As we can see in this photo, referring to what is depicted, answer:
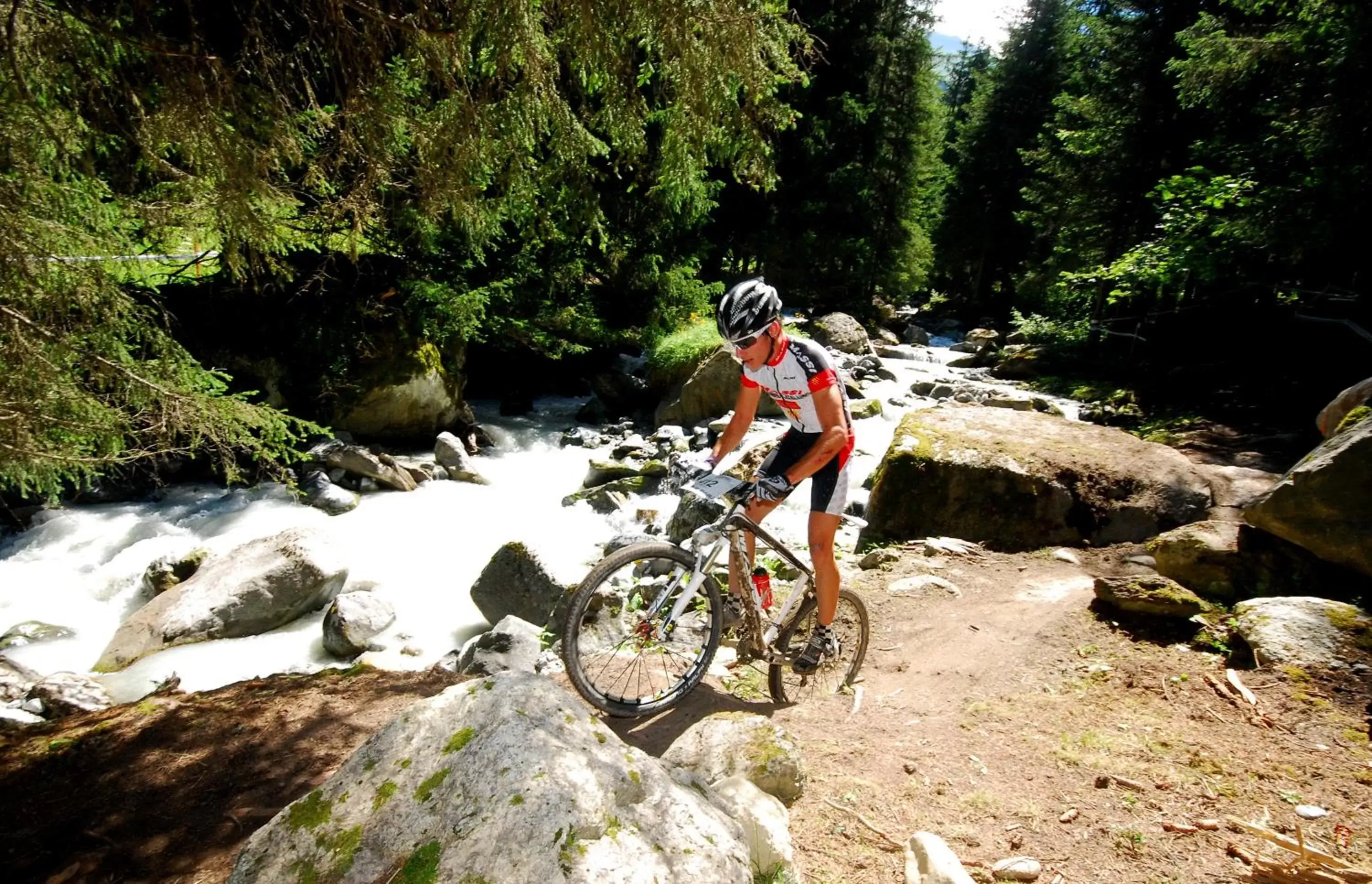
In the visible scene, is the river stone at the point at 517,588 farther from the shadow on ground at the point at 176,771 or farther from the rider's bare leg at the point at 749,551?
the rider's bare leg at the point at 749,551

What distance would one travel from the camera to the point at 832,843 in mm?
2846

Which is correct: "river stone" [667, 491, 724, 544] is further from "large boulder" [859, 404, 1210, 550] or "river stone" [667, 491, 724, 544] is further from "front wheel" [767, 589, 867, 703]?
"front wheel" [767, 589, 867, 703]

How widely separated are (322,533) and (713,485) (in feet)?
20.4

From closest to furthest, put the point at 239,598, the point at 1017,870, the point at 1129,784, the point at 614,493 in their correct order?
1. the point at 1017,870
2. the point at 1129,784
3. the point at 239,598
4. the point at 614,493

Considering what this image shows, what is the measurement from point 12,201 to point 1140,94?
65.9 ft

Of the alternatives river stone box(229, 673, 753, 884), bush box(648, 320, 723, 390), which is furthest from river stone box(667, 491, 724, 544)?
bush box(648, 320, 723, 390)

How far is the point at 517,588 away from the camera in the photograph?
6.68m

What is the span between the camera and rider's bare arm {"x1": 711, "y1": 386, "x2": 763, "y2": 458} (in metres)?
4.13

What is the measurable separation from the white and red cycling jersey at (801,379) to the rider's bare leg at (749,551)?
1.78 ft

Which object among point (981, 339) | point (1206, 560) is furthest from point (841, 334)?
point (1206, 560)

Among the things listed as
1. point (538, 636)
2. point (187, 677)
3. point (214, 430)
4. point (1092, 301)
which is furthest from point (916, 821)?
point (1092, 301)

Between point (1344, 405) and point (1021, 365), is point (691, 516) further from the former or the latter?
point (1021, 365)

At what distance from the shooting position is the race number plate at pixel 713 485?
381 centimetres

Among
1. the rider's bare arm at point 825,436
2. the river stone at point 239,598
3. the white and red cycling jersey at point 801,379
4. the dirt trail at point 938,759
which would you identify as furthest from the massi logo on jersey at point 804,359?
the river stone at point 239,598
